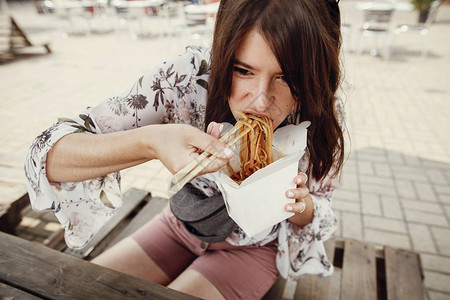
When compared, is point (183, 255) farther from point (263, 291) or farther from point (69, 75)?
point (69, 75)

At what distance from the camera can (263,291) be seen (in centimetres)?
169

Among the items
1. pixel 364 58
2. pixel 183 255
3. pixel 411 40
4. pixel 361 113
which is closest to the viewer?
pixel 183 255

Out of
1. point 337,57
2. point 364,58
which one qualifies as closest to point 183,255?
point 337,57

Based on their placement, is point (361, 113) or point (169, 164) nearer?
point (169, 164)

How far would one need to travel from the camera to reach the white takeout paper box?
1.07 metres

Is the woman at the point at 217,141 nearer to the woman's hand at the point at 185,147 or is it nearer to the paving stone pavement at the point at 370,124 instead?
the woman's hand at the point at 185,147

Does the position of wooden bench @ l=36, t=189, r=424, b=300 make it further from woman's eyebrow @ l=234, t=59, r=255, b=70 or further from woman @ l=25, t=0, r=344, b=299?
woman's eyebrow @ l=234, t=59, r=255, b=70

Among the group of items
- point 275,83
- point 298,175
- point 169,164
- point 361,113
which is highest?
point 275,83

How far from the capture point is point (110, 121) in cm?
148

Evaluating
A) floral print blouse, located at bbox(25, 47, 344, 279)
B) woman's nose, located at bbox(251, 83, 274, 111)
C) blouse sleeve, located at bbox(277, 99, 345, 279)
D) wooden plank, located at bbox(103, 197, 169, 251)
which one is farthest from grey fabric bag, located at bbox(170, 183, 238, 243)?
wooden plank, located at bbox(103, 197, 169, 251)

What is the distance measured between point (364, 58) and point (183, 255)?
9269 millimetres

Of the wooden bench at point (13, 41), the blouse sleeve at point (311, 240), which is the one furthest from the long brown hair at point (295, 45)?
the wooden bench at point (13, 41)

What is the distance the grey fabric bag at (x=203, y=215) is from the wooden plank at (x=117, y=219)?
0.74 metres

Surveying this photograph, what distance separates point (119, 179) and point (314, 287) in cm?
149
